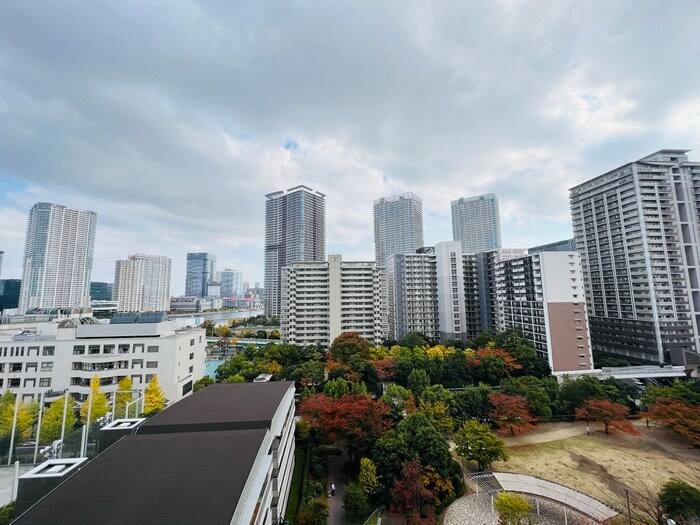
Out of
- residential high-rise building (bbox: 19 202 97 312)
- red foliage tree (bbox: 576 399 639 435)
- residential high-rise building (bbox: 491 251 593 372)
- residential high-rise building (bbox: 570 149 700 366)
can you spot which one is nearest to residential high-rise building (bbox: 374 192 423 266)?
residential high-rise building (bbox: 570 149 700 366)

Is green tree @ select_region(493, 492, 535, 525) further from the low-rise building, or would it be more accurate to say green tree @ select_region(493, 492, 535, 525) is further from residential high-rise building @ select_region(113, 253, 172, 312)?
residential high-rise building @ select_region(113, 253, 172, 312)

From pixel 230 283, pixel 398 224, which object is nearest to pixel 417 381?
pixel 398 224

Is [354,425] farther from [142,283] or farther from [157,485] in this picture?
[142,283]

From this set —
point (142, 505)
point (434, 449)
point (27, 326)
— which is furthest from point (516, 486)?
point (27, 326)

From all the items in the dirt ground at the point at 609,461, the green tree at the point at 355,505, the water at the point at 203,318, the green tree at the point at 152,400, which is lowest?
the dirt ground at the point at 609,461

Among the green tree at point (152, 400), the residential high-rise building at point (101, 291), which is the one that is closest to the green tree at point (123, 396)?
the green tree at point (152, 400)

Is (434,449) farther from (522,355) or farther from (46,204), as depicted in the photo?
(46,204)

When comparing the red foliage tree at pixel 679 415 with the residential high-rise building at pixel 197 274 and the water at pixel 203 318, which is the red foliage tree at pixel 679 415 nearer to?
the water at pixel 203 318
